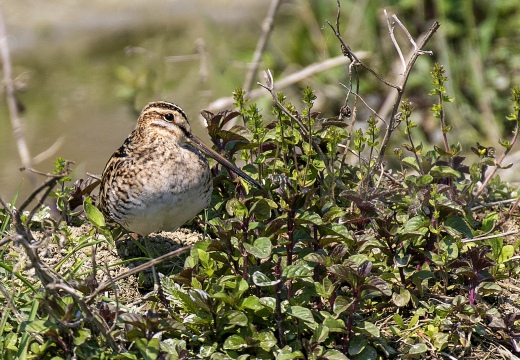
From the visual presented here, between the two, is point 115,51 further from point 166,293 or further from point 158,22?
point 166,293

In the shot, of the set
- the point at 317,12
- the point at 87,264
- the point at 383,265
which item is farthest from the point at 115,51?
Result: the point at 383,265

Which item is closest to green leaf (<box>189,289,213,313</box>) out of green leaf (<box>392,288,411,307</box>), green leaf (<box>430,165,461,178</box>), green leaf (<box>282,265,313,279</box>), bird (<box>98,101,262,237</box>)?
green leaf (<box>282,265,313,279</box>)

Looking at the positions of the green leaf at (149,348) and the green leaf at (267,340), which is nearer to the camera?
the green leaf at (149,348)

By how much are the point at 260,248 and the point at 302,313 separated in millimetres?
277

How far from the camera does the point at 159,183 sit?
3756mm

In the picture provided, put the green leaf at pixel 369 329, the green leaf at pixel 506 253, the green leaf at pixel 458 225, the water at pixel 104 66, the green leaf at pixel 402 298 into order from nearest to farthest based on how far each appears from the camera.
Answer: the green leaf at pixel 369 329
the green leaf at pixel 402 298
the green leaf at pixel 458 225
the green leaf at pixel 506 253
the water at pixel 104 66

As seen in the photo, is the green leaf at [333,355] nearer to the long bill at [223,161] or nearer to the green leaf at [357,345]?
the green leaf at [357,345]

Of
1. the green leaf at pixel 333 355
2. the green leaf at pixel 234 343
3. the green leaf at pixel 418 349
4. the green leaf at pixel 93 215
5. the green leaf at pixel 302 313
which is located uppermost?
the green leaf at pixel 93 215

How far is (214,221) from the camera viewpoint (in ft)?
11.2

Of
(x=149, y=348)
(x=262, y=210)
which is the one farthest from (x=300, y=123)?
(x=149, y=348)

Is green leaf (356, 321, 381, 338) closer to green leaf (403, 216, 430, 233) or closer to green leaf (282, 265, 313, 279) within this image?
green leaf (282, 265, 313, 279)

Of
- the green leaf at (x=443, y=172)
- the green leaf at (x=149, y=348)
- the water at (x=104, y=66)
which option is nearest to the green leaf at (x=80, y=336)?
the green leaf at (x=149, y=348)

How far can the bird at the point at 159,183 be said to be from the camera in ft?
12.1

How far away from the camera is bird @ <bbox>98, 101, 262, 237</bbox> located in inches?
145
